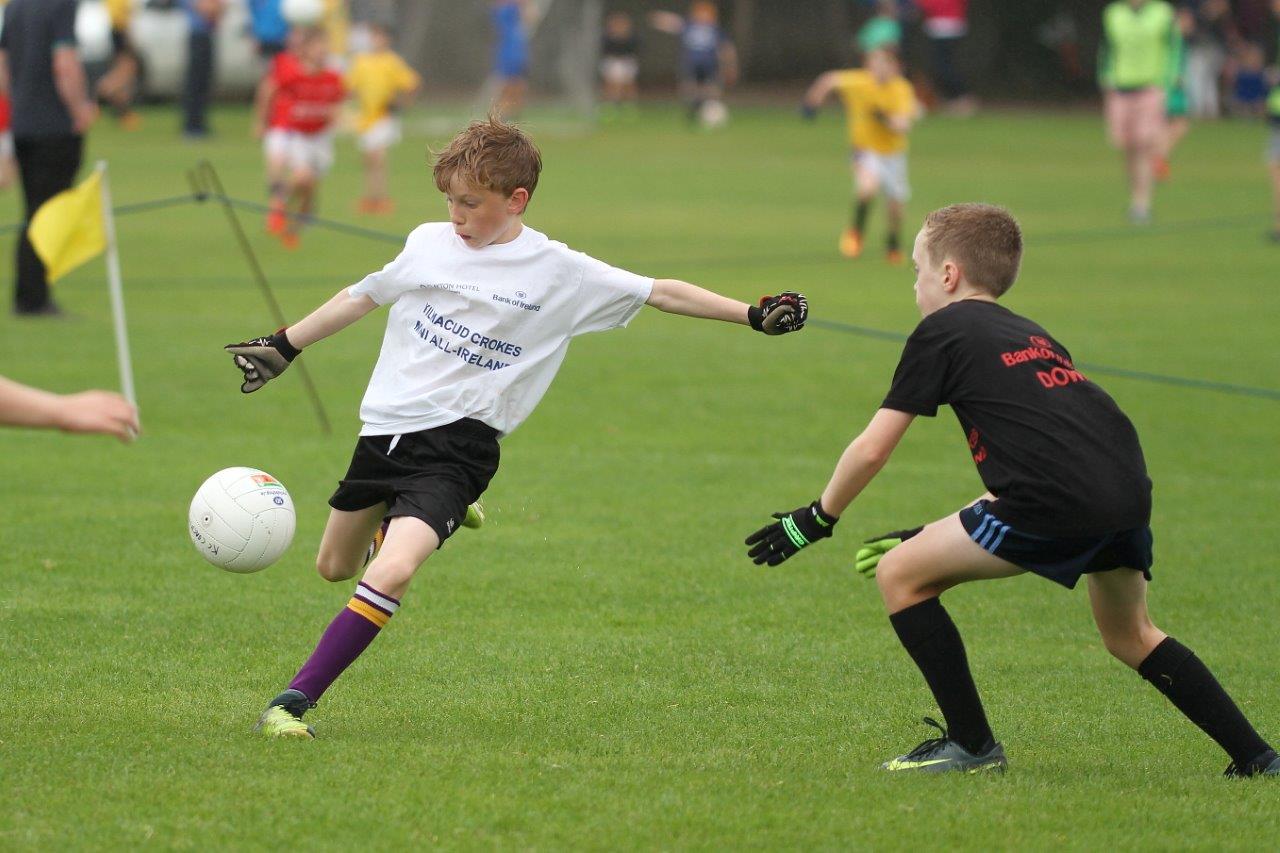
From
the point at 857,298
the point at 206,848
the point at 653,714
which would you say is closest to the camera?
the point at 206,848

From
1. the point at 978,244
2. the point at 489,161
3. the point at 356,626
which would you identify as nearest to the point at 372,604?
the point at 356,626

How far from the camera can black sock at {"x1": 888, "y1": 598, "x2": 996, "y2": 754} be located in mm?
4758

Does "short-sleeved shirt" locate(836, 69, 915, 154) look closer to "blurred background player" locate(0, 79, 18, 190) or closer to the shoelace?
"blurred background player" locate(0, 79, 18, 190)

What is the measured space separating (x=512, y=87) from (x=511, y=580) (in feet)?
81.4

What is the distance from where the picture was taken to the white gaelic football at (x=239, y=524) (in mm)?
5539

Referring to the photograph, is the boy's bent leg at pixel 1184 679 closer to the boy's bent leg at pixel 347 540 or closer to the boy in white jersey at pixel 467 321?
the boy in white jersey at pixel 467 321

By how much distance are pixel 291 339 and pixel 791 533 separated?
→ 69.8 inches

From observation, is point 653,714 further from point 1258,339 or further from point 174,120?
point 174,120

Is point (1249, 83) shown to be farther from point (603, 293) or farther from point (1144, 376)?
point (603, 293)

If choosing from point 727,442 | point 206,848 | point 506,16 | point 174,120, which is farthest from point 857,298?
point 174,120

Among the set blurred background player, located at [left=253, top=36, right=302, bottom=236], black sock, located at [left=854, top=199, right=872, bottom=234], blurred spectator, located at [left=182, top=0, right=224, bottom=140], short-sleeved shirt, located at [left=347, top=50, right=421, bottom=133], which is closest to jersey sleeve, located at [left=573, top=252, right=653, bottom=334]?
black sock, located at [left=854, top=199, right=872, bottom=234]

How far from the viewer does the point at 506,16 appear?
30469 millimetres

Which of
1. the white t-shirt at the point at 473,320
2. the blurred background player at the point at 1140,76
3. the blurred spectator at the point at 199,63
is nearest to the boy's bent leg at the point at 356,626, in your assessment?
the white t-shirt at the point at 473,320

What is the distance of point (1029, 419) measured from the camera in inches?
182
